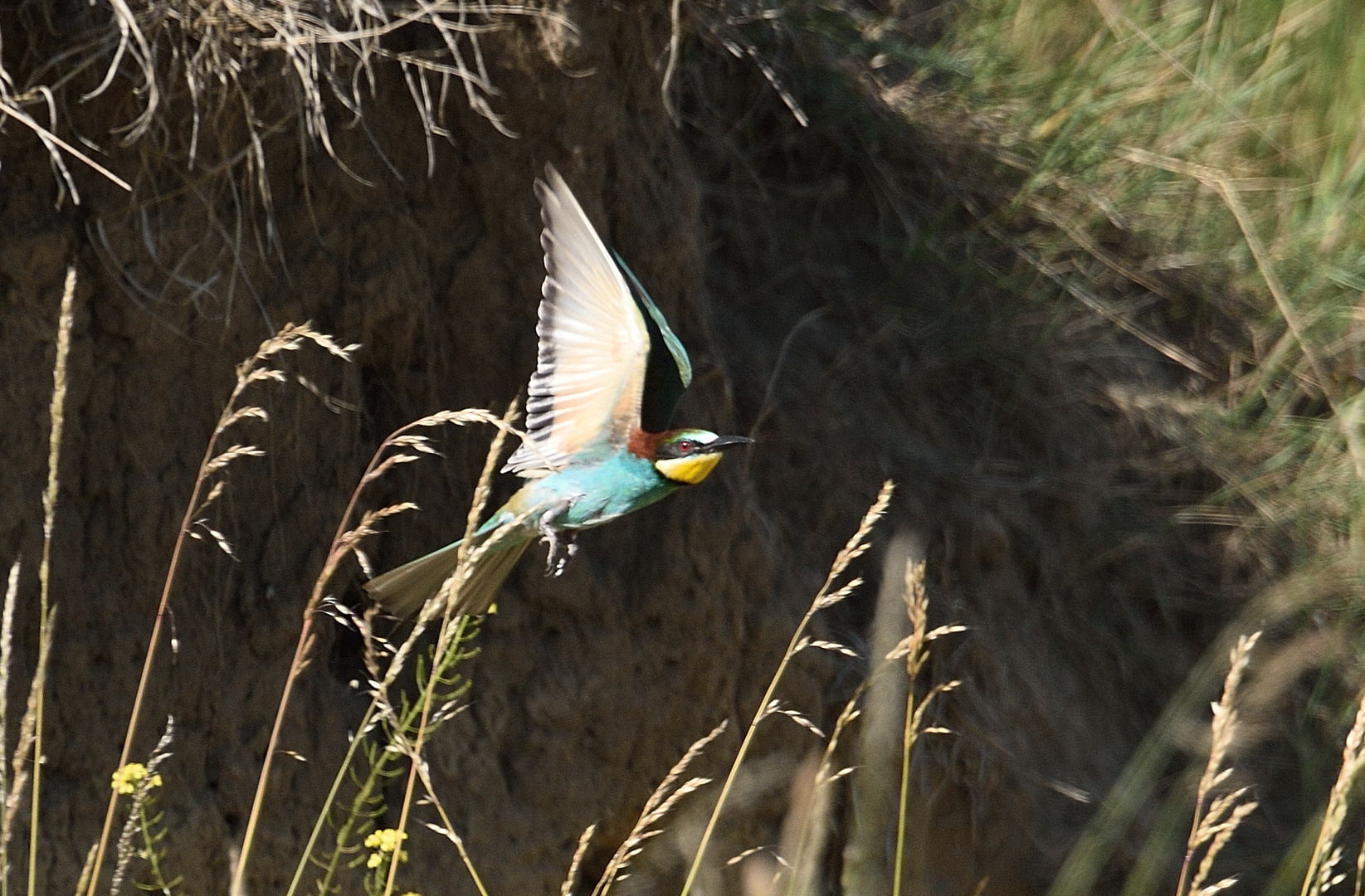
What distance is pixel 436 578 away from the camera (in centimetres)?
254

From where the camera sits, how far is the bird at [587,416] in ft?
7.84

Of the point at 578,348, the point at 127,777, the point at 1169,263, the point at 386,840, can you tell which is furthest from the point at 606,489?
the point at 1169,263

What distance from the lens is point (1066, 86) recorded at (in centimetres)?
439

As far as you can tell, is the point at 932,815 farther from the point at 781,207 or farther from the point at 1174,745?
the point at 781,207

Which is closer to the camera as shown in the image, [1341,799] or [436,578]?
[1341,799]

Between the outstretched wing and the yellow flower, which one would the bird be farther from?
the yellow flower

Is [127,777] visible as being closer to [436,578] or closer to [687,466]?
[436,578]

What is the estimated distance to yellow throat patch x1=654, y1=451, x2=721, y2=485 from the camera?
2.51 metres

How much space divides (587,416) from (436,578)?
366mm

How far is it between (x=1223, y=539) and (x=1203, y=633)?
0.92ft

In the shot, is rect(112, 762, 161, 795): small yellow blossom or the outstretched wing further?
the outstretched wing

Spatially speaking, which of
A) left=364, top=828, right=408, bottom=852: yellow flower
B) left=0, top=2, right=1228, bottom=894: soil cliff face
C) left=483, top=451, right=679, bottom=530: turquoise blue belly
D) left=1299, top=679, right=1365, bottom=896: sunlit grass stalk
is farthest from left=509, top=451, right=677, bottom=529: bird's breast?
left=1299, top=679, right=1365, bottom=896: sunlit grass stalk

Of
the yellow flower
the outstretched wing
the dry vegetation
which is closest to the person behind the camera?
the yellow flower

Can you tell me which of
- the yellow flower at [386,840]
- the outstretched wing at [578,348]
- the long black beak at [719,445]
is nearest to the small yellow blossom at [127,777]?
the yellow flower at [386,840]
